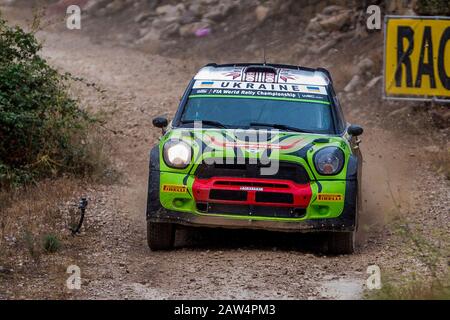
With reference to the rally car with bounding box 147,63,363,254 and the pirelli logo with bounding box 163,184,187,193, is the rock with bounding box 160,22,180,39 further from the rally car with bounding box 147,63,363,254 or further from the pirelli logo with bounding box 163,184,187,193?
the pirelli logo with bounding box 163,184,187,193

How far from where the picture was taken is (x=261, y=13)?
2339cm

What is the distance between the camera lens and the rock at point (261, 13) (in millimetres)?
23219

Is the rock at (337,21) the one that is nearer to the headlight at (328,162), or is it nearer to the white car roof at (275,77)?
the white car roof at (275,77)

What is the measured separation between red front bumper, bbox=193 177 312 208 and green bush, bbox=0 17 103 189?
10.9 ft

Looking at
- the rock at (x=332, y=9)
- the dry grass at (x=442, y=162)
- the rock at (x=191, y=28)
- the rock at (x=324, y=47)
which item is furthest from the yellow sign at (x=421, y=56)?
the rock at (x=191, y=28)

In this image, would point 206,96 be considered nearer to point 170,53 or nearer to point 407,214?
point 407,214

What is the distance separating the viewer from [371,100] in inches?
710

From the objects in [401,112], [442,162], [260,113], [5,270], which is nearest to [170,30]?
[401,112]

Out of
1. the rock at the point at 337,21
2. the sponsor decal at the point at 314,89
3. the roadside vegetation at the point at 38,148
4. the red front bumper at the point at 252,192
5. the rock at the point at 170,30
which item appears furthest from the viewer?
the rock at the point at 170,30

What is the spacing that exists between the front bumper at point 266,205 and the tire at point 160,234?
0.19 metres

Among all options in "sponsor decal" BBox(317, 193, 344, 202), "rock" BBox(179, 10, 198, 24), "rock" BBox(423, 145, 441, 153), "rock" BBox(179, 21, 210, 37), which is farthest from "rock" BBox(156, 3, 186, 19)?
"sponsor decal" BBox(317, 193, 344, 202)

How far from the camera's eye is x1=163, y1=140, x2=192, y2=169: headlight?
9.47 meters

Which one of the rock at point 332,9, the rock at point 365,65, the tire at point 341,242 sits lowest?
the tire at point 341,242
